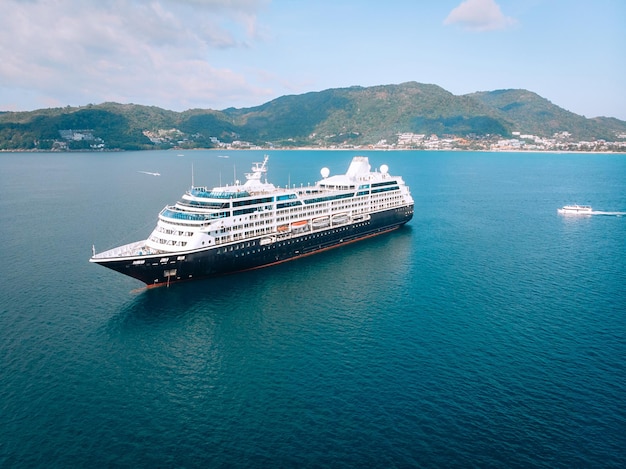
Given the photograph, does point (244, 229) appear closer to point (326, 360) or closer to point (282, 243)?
point (282, 243)

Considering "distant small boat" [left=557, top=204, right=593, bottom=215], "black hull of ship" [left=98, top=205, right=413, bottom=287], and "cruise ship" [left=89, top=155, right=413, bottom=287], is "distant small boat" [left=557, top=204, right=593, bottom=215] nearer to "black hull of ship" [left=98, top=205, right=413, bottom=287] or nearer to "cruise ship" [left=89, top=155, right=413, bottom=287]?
"cruise ship" [left=89, top=155, right=413, bottom=287]

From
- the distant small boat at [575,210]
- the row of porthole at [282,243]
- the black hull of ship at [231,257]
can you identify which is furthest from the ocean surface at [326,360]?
the distant small boat at [575,210]

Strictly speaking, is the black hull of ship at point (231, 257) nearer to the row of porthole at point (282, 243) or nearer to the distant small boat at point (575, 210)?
the row of porthole at point (282, 243)

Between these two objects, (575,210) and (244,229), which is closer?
(244,229)

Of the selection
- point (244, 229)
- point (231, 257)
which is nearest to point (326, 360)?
point (231, 257)

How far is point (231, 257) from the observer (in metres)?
59.2

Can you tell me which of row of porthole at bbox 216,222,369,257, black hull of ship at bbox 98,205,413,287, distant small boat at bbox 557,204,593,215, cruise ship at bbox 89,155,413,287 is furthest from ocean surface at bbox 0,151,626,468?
distant small boat at bbox 557,204,593,215

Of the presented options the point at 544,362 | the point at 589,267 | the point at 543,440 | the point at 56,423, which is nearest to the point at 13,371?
the point at 56,423

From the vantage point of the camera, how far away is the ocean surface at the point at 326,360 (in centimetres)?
2873

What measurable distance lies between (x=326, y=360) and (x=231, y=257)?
25.4 meters

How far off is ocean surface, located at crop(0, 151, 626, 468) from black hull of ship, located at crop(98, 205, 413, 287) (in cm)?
208

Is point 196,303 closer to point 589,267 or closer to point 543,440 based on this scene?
point 543,440

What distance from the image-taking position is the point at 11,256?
6694 centimetres

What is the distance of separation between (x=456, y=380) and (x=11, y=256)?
69236 millimetres
